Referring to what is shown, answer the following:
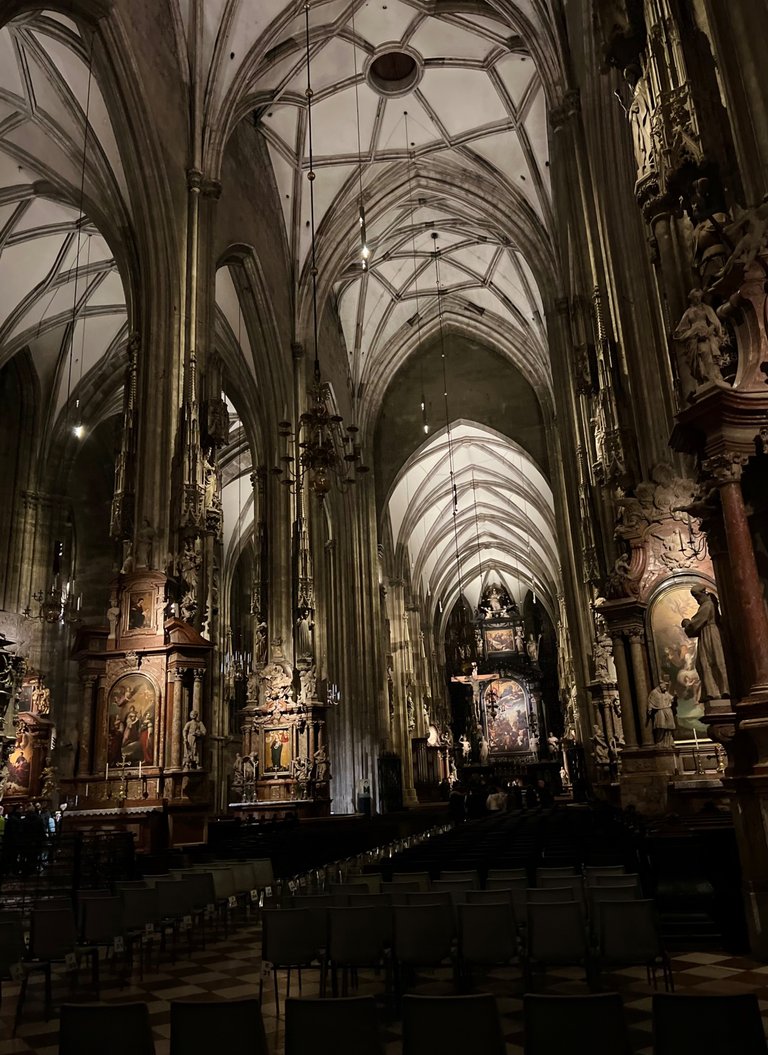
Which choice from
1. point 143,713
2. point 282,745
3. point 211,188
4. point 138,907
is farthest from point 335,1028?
point 282,745

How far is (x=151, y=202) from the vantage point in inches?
628

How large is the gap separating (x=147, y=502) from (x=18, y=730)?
9710mm

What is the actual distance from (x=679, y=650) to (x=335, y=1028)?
31.4ft

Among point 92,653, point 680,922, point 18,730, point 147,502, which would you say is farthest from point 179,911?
point 18,730

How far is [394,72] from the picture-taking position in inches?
833

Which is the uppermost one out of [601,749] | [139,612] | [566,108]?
[566,108]

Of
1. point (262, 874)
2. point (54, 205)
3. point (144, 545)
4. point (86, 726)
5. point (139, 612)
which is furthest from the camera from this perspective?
point (54, 205)

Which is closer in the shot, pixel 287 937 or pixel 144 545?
pixel 287 937

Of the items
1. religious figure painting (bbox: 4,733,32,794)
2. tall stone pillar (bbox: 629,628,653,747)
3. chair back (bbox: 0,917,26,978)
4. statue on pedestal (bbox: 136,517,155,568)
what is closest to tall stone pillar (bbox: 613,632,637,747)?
tall stone pillar (bbox: 629,628,653,747)

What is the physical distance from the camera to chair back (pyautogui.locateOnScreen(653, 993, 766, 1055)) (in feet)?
7.38

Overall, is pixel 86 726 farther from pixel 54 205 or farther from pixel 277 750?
pixel 54 205

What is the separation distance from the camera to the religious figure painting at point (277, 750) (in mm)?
19531

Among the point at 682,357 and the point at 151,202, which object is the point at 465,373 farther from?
the point at 682,357

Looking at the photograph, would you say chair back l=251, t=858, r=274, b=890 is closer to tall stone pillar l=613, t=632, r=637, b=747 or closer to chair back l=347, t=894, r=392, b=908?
chair back l=347, t=894, r=392, b=908
